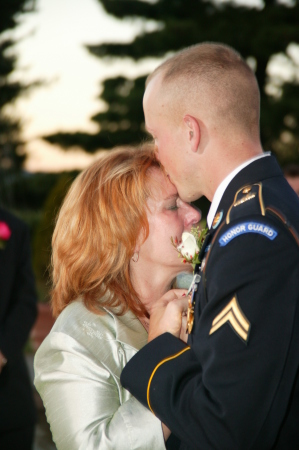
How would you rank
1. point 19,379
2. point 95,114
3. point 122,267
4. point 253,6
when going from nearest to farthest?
point 122,267, point 19,379, point 253,6, point 95,114

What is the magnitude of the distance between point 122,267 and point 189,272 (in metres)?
0.36

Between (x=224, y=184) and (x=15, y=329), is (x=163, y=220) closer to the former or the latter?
(x=224, y=184)

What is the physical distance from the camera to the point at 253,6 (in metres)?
14.3

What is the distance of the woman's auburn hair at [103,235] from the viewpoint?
8.90 ft

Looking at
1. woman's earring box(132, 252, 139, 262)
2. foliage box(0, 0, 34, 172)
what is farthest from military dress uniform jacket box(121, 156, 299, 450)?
foliage box(0, 0, 34, 172)

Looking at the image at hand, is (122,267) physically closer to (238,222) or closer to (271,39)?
(238,222)

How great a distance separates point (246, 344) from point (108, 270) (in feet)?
4.15

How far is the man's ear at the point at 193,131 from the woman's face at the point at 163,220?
0.67 meters

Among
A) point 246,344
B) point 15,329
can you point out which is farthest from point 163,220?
point 15,329

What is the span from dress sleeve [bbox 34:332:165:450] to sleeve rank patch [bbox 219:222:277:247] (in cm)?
82

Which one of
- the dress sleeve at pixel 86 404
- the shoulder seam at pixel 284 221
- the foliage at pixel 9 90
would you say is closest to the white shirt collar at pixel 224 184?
the shoulder seam at pixel 284 221

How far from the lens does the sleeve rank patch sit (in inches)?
64.7

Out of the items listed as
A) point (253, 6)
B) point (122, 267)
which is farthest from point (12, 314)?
point (253, 6)

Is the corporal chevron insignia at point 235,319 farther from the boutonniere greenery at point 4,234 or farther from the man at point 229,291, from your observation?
the boutonniere greenery at point 4,234
